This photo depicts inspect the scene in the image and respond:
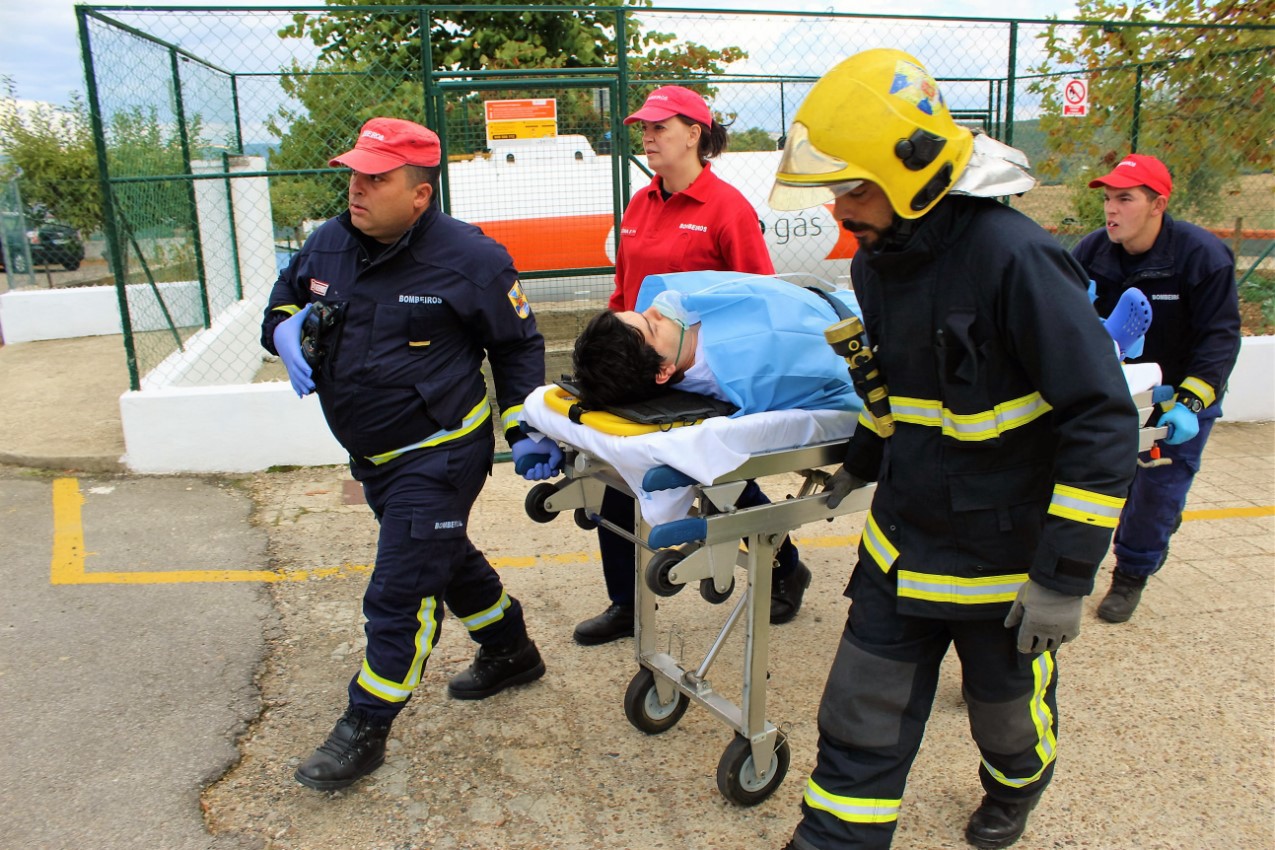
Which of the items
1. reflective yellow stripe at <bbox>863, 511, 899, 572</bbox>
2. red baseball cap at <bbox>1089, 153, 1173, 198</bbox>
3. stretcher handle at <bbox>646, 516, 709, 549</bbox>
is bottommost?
reflective yellow stripe at <bbox>863, 511, 899, 572</bbox>

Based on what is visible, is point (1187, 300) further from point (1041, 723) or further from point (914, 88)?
point (914, 88)

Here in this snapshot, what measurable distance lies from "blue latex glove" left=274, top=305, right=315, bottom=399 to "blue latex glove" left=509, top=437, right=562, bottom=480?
0.64 meters

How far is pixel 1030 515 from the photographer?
221 cm

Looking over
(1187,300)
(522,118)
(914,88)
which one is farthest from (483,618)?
(522,118)

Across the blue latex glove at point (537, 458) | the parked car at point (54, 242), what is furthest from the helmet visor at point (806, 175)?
the parked car at point (54, 242)

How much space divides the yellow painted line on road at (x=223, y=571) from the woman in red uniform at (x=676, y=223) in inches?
34.8

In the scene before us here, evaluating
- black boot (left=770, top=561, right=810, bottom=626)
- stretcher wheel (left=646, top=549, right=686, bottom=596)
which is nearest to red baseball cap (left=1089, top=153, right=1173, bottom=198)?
black boot (left=770, top=561, right=810, bottom=626)

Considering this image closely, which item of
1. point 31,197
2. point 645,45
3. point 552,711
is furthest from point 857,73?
point 31,197

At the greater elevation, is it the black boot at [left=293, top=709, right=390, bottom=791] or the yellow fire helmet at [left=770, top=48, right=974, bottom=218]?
the yellow fire helmet at [left=770, top=48, right=974, bottom=218]

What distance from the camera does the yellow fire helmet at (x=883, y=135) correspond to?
2016mm

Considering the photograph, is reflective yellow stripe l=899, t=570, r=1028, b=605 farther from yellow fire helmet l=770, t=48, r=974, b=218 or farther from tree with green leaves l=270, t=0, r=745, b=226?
tree with green leaves l=270, t=0, r=745, b=226

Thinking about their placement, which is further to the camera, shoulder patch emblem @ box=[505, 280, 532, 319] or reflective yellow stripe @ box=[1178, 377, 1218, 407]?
reflective yellow stripe @ box=[1178, 377, 1218, 407]

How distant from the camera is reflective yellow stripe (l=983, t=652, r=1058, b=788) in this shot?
2428 millimetres

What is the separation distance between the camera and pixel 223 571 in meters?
4.48
